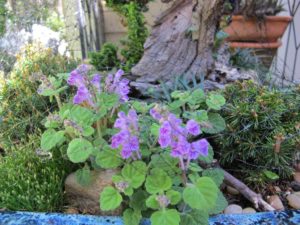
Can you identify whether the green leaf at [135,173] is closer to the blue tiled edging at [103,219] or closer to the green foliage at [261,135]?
the blue tiled edging at [103,219]

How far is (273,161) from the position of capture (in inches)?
61.7

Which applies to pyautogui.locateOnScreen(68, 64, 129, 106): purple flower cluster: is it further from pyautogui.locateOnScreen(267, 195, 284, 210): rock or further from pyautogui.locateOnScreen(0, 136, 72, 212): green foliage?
pyautogui.locateOnScreen(267, 195, 284, 210): rock

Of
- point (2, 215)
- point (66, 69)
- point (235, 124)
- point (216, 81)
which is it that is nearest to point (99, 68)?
point (66, 69)

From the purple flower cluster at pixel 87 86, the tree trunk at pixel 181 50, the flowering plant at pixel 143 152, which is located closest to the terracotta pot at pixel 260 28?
the tree trunk at pixel 181 50

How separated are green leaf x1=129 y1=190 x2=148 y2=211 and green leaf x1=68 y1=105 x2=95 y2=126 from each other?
0.28m

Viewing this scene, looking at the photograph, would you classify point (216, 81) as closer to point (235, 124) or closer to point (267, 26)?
point (235, 124)

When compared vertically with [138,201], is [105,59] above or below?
above

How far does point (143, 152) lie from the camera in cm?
120

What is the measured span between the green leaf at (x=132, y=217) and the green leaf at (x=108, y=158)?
Result: 15 centimetres

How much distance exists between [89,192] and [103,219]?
0.17 metres

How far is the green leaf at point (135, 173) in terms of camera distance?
3.59ft

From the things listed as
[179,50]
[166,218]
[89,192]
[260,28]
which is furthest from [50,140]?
[260,28]

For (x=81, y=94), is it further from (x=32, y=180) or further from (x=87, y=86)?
(x=32, y=180)

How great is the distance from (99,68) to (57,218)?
169cm
